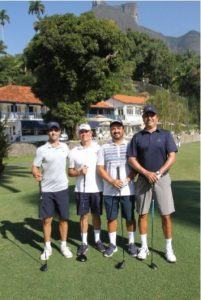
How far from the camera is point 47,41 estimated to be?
133 ft

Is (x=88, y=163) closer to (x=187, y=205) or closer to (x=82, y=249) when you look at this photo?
(x=82, y=249)

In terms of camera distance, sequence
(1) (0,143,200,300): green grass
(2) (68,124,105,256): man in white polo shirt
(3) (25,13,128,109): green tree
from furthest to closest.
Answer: (3) (25,13,128,109): green tree, (2) (68,124,105,256): man in white polo shirt, (1) (0,143,200,300): green grass

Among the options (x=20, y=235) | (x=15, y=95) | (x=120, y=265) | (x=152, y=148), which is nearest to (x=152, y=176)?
(x=152, y=148)

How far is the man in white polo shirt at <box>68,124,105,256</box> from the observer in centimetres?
597

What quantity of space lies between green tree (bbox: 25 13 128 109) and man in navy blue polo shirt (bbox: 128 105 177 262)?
34231 millimetres

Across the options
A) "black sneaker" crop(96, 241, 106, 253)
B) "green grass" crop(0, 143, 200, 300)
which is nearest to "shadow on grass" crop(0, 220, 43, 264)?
"green grass" crop(0, 143, 200, 300)

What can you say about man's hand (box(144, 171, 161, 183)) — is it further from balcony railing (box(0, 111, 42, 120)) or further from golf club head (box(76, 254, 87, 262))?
balcony railing (box(0, 111, 42, 120))

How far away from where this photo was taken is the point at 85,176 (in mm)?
6000

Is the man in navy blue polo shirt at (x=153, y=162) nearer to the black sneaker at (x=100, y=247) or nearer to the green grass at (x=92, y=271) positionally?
the green grass at (x=92, y=271)

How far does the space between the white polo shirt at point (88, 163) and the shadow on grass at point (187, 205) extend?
94.3 inches

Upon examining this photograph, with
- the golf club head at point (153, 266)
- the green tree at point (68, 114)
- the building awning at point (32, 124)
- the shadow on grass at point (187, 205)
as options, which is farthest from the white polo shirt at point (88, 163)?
the building awning at point (32, 124)

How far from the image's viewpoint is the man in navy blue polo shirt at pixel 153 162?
18.3 ft

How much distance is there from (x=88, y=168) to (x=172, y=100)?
175ft

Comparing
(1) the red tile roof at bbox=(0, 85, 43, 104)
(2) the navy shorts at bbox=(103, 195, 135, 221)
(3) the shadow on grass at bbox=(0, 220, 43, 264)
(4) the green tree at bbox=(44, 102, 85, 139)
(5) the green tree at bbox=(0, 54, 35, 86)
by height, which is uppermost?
(5) the green tree at bbox=(0, 54, 35, 86)
